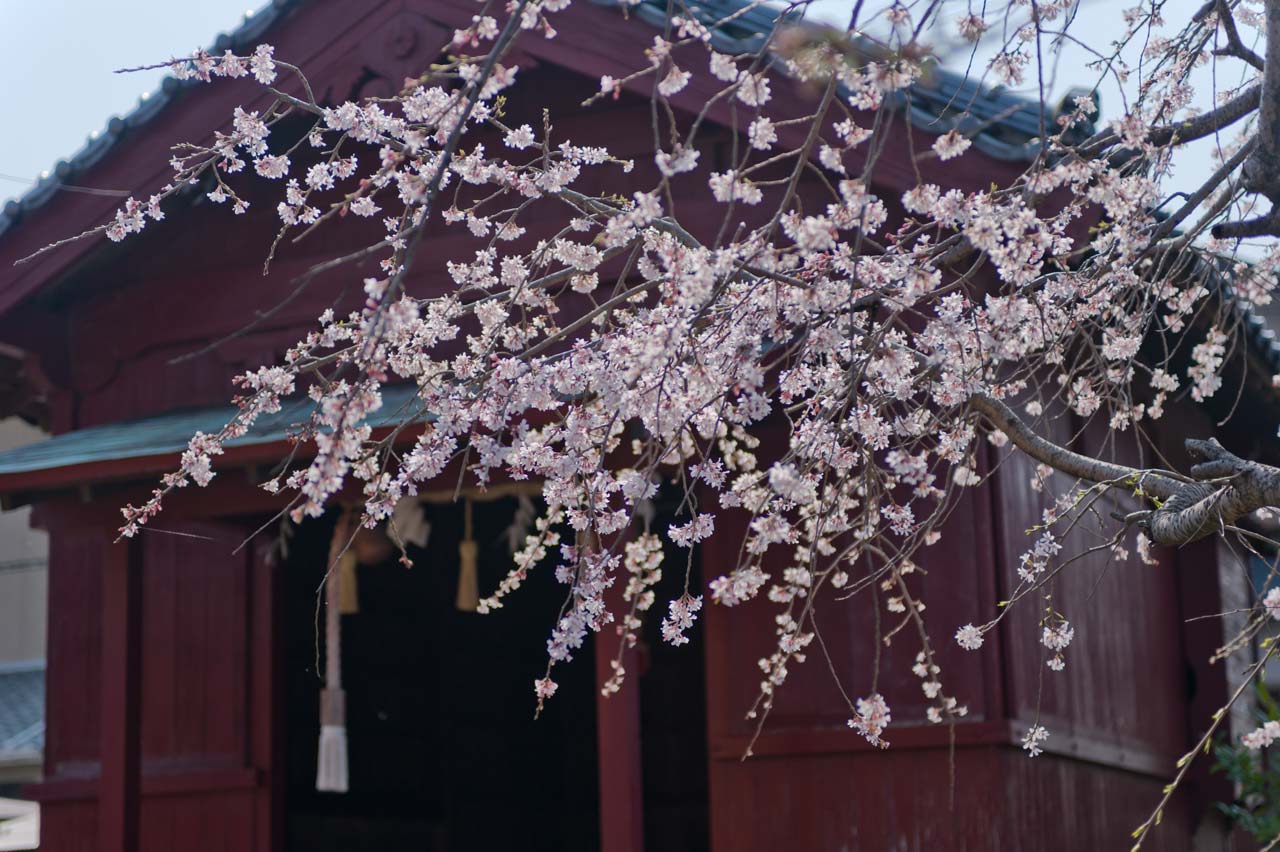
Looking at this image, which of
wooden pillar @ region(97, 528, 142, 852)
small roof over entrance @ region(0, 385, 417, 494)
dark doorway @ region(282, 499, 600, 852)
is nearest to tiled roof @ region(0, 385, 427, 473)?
small roof over entrance @ region(0, 385, 417, 494)

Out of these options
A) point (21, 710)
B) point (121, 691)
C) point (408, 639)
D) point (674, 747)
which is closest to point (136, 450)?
point (121, 691)

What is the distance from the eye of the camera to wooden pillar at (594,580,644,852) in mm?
5902

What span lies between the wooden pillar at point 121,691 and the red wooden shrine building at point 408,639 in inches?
0.5

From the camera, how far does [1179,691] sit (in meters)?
8.95

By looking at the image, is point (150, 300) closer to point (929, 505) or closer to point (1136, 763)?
point (929, 505)

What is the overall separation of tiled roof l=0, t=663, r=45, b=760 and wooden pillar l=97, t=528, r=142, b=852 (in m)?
9.42

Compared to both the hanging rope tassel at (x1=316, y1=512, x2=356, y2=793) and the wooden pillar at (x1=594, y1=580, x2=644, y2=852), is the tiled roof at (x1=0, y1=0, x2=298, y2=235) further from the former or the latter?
the wooden pillar at (x1=594, y1=580, x2=644, y2=852)

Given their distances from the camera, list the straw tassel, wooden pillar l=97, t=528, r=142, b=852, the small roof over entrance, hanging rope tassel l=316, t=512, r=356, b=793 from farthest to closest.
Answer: the straw tassel → hanging rope tassel l=316, t=512, r=356, b=793 → wooden pillar l=97, t=528, r=142, b=852 → the small roof over entrance

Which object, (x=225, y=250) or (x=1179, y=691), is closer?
(x=225, y=250)

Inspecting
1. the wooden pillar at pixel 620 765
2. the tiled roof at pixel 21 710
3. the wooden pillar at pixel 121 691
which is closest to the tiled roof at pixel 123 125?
the wooden pillar at pixel 121 691

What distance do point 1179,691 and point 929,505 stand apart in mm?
3392

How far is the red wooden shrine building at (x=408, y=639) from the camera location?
6285 mm

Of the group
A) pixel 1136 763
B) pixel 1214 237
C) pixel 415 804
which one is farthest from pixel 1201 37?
pixel 415 804

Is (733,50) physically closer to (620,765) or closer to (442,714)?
(620,765)
